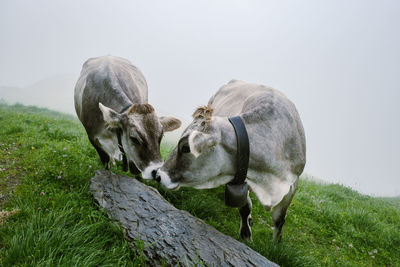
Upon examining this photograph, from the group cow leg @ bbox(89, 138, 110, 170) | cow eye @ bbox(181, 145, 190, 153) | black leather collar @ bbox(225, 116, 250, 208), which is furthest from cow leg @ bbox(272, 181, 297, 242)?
→ cow leg @ bbox(89, 138, 110, 170)

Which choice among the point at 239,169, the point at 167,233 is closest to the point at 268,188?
the point at 239,169

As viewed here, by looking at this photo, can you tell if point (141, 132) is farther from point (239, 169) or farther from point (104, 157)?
point (104, 157)

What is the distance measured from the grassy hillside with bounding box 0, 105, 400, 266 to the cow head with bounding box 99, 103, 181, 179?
31.1 inches

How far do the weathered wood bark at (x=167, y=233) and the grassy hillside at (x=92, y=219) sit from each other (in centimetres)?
13

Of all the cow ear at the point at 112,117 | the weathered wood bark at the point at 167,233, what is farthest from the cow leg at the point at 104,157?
the weathered wood bark at the point at 167,233

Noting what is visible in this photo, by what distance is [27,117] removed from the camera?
812 centimetres

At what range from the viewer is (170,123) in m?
4.16

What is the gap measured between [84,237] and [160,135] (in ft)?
5.19

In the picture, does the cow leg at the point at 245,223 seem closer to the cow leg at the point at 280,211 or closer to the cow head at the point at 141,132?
the cow leg at the point at 280,211

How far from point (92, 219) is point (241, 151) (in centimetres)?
188

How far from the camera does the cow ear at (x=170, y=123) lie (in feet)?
13.5

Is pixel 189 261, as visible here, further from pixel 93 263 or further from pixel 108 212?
pixel 108 212

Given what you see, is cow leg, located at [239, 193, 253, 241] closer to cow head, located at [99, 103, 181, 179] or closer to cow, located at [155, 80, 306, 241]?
cow, located at [155, 80, 306, 241]

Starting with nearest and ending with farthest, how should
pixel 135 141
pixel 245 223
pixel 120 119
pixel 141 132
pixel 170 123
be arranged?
pixel 141 132
pixel 135 141
pixel 120 119
pixel 245 223
pixel 170 123
